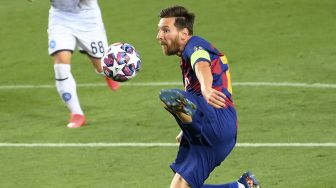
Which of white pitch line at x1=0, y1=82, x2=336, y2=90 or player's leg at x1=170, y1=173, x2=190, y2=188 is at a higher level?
player's leg at x1=170, y1=173, x2=190, y2=188

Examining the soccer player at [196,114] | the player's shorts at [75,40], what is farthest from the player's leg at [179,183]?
the player's shorts at [75,40]

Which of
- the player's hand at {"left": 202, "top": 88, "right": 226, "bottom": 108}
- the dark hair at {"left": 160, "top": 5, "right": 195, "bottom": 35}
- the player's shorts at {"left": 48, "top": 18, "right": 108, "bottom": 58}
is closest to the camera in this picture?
the player's hand at {"left": 202, "top": 88, "right": 226, "bottom": 108}

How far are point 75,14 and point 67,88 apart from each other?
0.97 m

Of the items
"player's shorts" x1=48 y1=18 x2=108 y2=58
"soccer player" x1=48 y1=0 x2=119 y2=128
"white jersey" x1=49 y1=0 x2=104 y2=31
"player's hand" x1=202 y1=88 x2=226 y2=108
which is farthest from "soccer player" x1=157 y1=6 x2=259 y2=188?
"white jersey" x1=49 y1=0 x2=104 y2=31

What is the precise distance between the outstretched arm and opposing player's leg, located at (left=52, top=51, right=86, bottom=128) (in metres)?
4.89

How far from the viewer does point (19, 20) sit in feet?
64.7

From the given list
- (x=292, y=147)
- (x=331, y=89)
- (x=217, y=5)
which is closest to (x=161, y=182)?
(x=292, y=147)

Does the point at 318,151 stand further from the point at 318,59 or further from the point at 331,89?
the point at 318,59

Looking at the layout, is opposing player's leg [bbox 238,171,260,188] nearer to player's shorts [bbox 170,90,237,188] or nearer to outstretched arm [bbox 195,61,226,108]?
player's shorts [bbox 170,90,237,188]

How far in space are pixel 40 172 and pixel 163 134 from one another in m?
1.97

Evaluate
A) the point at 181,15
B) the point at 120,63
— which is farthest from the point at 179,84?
the point at 181,15

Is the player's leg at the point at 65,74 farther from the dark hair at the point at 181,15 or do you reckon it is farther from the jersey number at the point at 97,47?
the dark hair at the point at 181,15

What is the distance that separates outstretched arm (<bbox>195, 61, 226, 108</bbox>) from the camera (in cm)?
778

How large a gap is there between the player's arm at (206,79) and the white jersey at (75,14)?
5.15 meters
